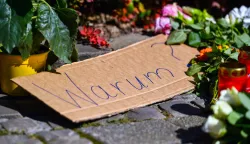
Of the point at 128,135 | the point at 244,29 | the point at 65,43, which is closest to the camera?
the point at 128,135

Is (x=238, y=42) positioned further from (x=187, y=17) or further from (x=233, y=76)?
(x=233, y=76)

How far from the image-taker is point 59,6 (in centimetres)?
296

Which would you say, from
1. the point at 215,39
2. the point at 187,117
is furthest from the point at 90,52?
the point at 187,117

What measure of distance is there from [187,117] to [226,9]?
2100 mm

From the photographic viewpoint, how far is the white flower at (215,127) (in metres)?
2.33

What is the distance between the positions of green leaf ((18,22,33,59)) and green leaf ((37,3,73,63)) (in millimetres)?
53

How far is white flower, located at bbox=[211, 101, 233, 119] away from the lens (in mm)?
2346

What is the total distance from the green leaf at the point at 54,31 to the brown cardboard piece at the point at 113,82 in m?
0.16

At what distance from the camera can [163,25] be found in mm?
3834

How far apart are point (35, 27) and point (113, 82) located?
1.66 feet

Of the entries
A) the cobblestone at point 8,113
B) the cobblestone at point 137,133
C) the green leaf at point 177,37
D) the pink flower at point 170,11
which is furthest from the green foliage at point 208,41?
the cobblestone at point 8,113

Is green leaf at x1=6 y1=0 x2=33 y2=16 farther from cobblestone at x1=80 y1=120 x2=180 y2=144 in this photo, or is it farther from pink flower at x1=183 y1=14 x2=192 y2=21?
pink flower at x1=183 y1=14 x2=192 y2=21

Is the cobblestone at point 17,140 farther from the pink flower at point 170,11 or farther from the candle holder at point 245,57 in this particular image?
the pink flower at point 170,11

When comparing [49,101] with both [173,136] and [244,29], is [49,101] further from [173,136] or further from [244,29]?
[244,29]
